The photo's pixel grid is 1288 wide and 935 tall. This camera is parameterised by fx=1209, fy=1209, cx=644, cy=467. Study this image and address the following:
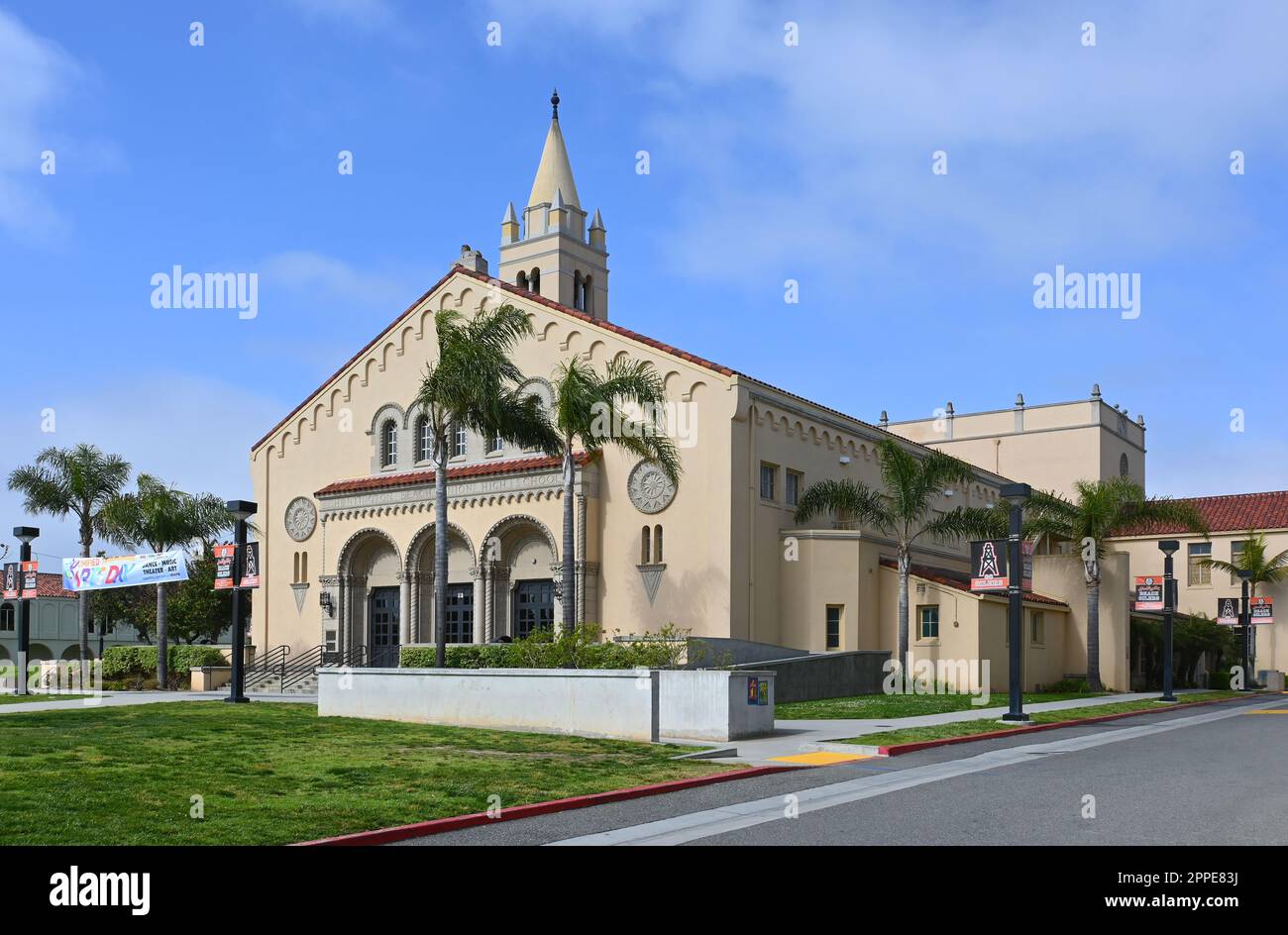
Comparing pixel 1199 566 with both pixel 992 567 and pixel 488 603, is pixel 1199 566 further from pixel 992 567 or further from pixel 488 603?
pixel 992 567

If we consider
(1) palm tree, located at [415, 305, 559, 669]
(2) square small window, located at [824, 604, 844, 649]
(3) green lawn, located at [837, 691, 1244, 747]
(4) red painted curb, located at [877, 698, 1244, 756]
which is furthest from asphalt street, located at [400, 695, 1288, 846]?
(2) square small window, located at [824, 604, 844, 649]

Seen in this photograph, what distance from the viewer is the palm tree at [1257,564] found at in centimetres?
5053

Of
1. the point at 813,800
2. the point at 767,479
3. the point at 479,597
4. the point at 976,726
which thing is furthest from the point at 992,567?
the point at 479,597

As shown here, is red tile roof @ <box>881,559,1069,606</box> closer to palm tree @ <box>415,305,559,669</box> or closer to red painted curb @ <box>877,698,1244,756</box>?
red painted curb @ <box>877,698,1244,756</box>

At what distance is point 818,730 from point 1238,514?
4148 centimetres

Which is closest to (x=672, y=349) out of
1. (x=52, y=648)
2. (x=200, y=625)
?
(x=200, y=625)

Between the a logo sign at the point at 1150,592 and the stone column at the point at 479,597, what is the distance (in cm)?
1982

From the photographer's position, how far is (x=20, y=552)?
32156 mm

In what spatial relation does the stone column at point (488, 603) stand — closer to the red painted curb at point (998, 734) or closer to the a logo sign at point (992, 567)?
the a logo sign at point (992, 567)

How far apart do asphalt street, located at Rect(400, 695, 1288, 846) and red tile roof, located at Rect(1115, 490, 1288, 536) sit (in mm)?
38825

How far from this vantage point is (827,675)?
3177 cm

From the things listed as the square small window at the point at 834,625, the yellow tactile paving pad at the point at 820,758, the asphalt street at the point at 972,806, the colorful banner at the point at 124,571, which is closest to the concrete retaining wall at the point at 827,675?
the square small window at the point at 834,625
